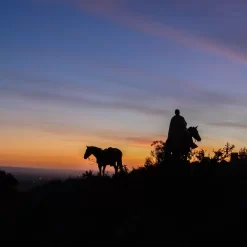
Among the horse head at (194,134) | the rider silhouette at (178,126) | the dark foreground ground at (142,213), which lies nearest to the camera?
the dark foreground ground at (142,213)

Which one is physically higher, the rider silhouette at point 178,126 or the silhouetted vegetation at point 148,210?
the rider silhouette at point 178,126

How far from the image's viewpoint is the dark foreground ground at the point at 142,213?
67.4 feet

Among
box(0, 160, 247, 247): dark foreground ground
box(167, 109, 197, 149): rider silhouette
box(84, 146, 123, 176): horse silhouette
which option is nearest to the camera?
box(0, 160, 247, 247): dark foreground ground

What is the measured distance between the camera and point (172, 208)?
76.3 feet

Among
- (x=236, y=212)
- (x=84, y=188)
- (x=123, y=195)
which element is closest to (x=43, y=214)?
(x=84, y=188)

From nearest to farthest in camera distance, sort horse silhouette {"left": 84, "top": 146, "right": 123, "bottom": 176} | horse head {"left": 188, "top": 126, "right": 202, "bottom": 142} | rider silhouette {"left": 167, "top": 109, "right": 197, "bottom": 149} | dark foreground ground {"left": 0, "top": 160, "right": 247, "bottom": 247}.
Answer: dark foreground ground {"left": 0, "top": 160, "right": 247, "bottom": 247} < rider silhouette {"left": 167, "top": 109, "right": 197, "bottom": 149} < horse head {"left": 188, "top": 126, "right": 202, "bottom": 142} < horse silhouette {"left": 84, "top": 146, "right": 123, "bottom": 176}

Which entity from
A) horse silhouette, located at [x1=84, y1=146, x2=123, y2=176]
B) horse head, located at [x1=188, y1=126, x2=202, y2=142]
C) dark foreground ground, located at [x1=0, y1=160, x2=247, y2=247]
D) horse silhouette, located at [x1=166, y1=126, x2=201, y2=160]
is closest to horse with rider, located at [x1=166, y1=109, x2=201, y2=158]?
horse silhouette, located at [x1=166, y1=126, x2=201, y2=160]

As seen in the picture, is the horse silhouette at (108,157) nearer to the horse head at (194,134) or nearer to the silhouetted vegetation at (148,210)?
the silhouetted vegetation at (148,210)

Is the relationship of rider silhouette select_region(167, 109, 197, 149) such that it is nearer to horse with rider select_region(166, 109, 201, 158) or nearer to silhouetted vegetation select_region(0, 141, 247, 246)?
horse with rider select_region(166, 109, 201, 158)

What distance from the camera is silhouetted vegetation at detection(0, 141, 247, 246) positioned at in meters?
20.8

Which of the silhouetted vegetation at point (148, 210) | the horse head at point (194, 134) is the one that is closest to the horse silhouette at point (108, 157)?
the silhouetted vegetation at point (148, 210)

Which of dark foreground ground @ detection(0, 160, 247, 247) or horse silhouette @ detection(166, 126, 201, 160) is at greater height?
horse silhouette @ detection(166, 126, 201, 160)

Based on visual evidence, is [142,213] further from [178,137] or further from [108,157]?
[108,157]

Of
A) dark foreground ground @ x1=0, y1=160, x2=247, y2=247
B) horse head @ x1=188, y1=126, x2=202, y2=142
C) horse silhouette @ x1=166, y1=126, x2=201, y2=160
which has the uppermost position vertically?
horse head @ x1=188, y1=126, x2=202, y2=142
